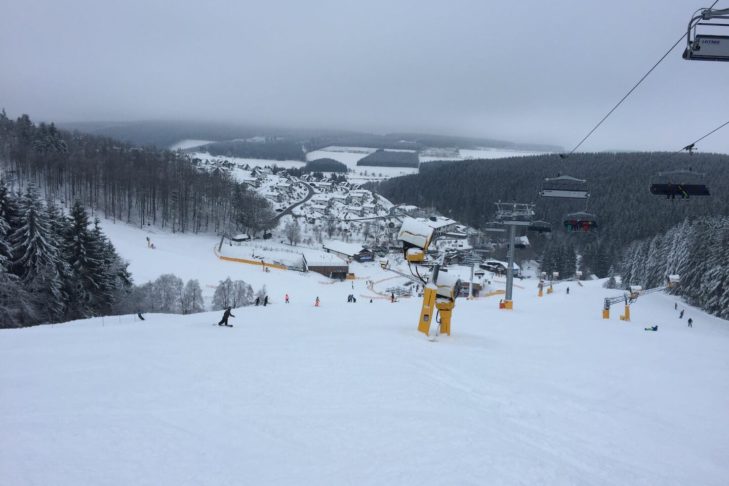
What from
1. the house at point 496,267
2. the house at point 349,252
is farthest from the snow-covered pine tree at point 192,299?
the house at point 496,267

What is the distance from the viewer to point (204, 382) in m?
5.25

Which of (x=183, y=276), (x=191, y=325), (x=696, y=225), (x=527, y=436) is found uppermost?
(x=696, y=225)

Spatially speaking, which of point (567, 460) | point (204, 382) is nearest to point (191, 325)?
point (204, 382)

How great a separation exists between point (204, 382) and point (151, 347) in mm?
2462

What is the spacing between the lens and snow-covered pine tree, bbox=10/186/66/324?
18.7 m

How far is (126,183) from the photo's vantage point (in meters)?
53.8

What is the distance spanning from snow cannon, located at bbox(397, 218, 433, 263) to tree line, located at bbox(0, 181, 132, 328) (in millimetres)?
→ 14694

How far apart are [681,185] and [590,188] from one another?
90.6m

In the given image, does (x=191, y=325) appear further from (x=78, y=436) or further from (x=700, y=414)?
(x=700, y=414)

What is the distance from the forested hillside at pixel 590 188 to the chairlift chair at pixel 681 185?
58.2 metres

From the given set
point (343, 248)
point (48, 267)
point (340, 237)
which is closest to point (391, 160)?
point (340, 237)

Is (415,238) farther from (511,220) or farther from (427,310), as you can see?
(511,220)

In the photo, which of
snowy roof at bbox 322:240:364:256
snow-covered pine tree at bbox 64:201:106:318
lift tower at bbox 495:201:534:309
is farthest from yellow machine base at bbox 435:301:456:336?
snowy roof at bbox 322:240:364:256

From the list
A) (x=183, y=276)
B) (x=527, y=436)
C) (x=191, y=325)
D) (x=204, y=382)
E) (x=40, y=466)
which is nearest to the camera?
(x=40, y=466)
